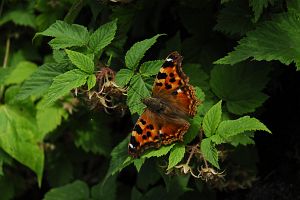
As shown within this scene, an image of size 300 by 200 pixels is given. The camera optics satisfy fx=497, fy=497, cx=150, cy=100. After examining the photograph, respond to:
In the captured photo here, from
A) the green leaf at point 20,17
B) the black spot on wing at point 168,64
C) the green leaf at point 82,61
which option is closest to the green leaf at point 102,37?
the green leaf at point 82,61

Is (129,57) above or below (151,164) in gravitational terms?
above

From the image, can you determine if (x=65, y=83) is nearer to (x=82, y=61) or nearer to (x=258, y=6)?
(x=82, y=61)

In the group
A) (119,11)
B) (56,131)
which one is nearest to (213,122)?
(119,11)

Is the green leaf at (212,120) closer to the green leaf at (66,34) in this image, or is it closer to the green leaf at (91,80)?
the green leaf at (91,80)

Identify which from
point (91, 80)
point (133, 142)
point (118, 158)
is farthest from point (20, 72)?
point (133, 142)

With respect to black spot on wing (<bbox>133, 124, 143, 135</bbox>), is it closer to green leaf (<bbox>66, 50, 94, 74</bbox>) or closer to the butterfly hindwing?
the butterfly hindwing

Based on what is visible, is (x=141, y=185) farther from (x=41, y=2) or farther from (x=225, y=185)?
(x=41, y=2)
